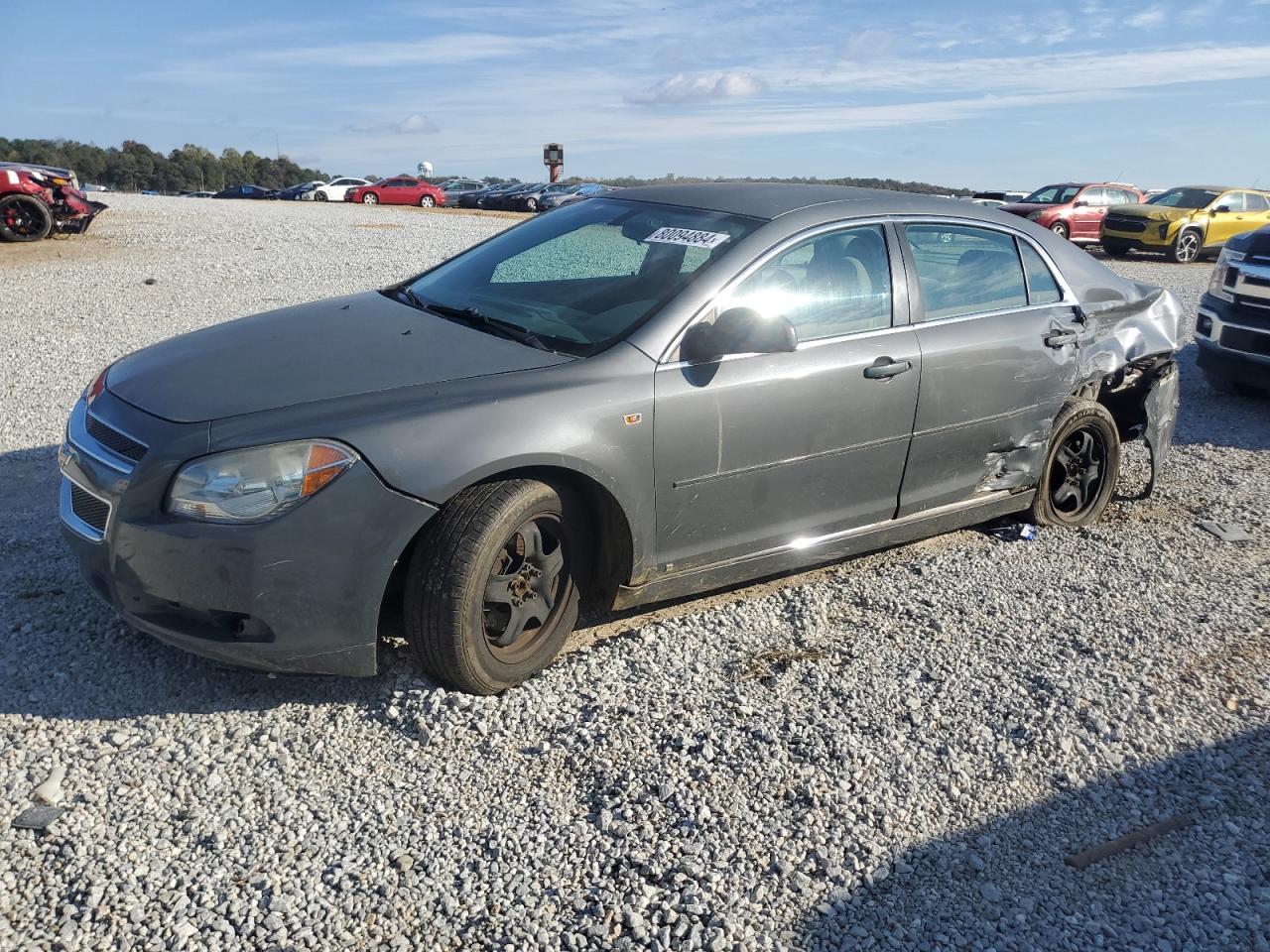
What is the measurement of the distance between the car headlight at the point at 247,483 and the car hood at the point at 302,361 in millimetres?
205

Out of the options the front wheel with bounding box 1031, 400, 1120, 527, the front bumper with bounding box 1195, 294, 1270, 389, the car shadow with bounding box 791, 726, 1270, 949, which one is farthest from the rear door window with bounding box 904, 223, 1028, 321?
the front bumper with bounding box 1195, 294, 1270, 389

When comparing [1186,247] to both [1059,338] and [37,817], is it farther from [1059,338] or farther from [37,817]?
[37,817]

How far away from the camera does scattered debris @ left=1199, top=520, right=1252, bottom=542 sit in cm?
537

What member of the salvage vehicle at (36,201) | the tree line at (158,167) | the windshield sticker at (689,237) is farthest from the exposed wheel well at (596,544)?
the tree line at (158,167)

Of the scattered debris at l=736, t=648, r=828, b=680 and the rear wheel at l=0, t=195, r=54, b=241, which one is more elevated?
the rear wheel at l=0, t=195, r=54, b=241

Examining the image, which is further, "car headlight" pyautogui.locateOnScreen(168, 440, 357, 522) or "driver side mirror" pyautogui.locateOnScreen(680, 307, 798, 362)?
"driver side mirror" pyautogui.locateOnScreen(680, 307, 798, 362)

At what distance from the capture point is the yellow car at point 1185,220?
21.2 m

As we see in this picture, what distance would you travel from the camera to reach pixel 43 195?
1489 cm

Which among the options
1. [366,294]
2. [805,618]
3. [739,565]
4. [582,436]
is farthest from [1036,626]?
[366,294]

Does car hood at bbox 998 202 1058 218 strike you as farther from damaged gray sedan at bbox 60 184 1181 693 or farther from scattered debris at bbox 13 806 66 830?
scattered debris at bbox 13 806 66 830

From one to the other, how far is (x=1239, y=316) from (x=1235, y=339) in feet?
0.58

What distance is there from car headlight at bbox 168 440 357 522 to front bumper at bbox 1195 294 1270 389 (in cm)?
744

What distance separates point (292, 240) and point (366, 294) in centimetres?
1345

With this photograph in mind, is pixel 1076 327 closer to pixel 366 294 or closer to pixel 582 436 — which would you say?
pixel 582 436
